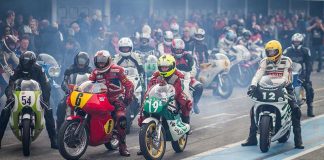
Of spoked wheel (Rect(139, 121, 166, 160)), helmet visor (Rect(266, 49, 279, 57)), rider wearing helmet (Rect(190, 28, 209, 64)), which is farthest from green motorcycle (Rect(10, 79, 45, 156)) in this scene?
rider wearing helmet (Rect(190, 28, 209, 64))

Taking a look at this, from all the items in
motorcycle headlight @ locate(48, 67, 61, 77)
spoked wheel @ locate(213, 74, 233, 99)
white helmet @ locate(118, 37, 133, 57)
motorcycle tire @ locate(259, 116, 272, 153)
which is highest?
white helmet @ locate(118, 37, 133, 57)

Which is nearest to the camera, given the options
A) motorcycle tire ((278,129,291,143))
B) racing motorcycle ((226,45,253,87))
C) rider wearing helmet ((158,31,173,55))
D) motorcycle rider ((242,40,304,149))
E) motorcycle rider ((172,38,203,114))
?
motorcycle rider ((242,40,304,149))

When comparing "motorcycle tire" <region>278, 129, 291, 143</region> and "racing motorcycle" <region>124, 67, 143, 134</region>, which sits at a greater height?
"racing motorcycle" <region>124, 67, 143, 134</region>

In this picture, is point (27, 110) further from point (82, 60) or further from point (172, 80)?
point (172, 80)

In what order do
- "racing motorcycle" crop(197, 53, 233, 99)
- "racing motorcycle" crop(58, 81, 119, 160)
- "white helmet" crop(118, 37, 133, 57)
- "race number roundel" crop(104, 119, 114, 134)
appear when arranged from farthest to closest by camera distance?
1. "racing motorcycle" crop(197, 53, 233, 99)
2. "white helmet" crop(118, 37, 133, 57)
3. "race number roundel" crop(104, 119, 114, 134)
4. "racing motorcycle" crop(58, 81, 119, 160)

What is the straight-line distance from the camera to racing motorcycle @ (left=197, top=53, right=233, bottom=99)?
807 inches

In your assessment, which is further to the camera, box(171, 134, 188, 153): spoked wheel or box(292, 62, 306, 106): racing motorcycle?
box(292, 62, 306, 106): racing motorcycle

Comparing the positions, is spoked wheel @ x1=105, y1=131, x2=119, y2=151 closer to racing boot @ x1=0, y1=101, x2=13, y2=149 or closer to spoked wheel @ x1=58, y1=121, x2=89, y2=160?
spoked wheel @ x1=58, y1=121, x2=89, y2=160

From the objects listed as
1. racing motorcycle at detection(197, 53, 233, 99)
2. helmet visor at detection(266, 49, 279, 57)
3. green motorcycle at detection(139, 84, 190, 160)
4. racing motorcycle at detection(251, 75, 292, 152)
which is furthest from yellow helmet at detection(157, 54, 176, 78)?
racing motorcycle at detection(197, 53, 233, 99)

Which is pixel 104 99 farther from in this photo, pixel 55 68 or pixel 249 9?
pixel 249 9

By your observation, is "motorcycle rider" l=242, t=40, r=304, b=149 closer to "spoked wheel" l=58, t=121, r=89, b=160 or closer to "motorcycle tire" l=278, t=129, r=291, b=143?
"motorcycle tire" l=278, t=129, r=291, b=143

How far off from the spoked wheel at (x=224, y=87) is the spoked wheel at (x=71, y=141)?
359 inches

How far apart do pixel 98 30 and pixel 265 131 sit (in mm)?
11868

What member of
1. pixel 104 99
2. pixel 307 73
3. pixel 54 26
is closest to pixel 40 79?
pixel 104 99
